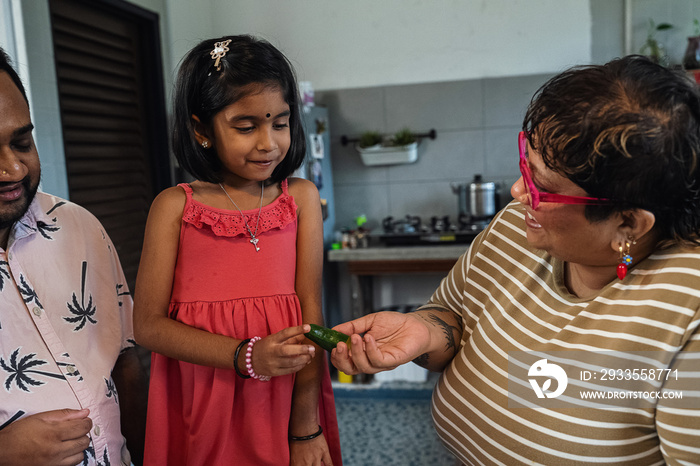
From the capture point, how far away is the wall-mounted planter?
3951mm

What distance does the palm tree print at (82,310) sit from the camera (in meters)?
1.21

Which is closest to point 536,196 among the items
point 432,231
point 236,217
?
point 236,217

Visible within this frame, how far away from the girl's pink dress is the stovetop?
2.36 m

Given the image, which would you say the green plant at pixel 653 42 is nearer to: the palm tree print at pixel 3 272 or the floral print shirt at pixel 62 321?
the floral print shirt at pixel 62 321

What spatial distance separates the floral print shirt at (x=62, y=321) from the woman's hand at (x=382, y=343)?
515 millimetres

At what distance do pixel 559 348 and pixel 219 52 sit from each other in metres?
0.89

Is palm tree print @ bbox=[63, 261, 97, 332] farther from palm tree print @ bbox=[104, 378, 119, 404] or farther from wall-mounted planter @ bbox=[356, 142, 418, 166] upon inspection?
wall-mounted planter @ bbox=[356, 142, 418, 166]

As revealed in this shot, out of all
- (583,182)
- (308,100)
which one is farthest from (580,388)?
(308,100)

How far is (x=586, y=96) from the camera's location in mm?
890

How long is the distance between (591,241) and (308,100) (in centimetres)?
287

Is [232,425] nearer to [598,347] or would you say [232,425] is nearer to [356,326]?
[356,326]

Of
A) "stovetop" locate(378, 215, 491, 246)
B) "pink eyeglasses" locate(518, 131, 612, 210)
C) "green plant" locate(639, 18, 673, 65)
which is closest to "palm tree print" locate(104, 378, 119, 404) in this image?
"pink eyeglasses" locate(518, 131, 612, 210)

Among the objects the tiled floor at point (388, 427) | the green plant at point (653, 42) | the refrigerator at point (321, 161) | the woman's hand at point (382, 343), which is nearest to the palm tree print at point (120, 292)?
the woman's hand at point (382, 343)

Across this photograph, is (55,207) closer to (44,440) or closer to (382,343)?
(44,440)
